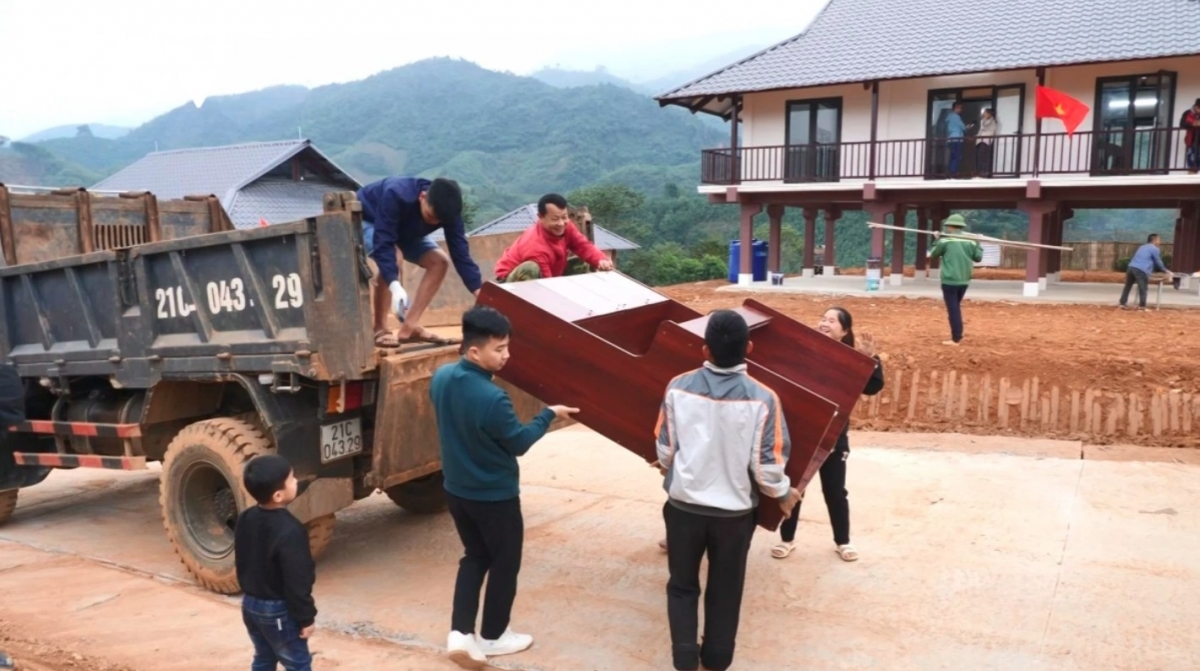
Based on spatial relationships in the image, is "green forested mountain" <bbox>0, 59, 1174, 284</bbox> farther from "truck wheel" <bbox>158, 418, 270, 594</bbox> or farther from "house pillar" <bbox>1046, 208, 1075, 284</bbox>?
"truck wheel" <bbox>158, 418, 270, 594</bbox>

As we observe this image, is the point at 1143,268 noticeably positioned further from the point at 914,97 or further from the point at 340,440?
the point at 340,440

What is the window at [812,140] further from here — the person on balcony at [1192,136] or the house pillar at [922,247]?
the person on balcony at [1192,136]

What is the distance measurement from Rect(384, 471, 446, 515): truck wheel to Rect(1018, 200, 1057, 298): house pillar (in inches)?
573

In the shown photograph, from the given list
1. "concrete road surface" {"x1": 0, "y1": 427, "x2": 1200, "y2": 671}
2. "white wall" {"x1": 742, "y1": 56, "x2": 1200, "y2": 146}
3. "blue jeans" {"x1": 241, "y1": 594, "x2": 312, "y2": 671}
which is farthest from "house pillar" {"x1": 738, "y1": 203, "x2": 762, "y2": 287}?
"blue jeans" {"x1": 241, "y1": 594, "x2": 312, "y2": 671}

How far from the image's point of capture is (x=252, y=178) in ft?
93.2

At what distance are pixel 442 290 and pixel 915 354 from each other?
5.95 metres

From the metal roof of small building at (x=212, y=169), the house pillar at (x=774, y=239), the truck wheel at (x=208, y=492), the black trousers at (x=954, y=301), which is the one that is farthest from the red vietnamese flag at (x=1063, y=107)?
the metal roof of small building at (x=212, y=169)

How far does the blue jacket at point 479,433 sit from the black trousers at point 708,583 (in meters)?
0.69

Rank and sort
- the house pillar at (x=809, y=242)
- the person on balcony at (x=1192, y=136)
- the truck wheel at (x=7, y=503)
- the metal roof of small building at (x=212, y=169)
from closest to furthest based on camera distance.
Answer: the truck wheel at (x=7, y=503), the person on balcony at (x=1192, y=136), the house pillar at (x=809, y=242), the metal roof of small building at (x=212, y=169)

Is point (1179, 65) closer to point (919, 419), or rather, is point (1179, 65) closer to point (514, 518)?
point (919, 419)

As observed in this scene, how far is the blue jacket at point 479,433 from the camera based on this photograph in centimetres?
355

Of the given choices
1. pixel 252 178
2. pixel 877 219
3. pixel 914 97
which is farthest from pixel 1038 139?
pixel 252 178

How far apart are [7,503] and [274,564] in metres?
4.56

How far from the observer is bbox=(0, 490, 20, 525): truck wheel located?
6383 mm
